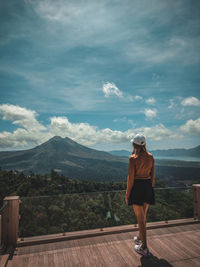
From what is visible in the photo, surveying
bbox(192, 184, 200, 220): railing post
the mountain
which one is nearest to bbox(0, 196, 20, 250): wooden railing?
bbox(192, 184, 200, 220): railing post

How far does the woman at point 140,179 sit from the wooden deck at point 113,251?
26cm

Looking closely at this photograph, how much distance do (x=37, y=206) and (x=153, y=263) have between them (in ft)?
7.44

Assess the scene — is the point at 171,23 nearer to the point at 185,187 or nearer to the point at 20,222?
the point at 185,187

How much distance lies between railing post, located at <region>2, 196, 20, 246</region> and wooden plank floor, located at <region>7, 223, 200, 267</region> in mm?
216

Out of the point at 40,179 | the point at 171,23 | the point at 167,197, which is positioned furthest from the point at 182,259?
the point at 40,179

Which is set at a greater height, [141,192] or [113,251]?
[141,192]

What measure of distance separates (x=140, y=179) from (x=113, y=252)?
3.96 feet

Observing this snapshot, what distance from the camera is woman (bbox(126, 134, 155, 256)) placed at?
264 cm

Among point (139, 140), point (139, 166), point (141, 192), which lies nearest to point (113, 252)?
point (141, 192)

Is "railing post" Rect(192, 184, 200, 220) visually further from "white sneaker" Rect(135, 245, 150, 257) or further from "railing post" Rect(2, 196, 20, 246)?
"railing post" Rect(2, 196, 20, 246)

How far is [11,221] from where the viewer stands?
319 cm

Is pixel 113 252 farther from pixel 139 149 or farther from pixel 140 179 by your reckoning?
pixel 139 149

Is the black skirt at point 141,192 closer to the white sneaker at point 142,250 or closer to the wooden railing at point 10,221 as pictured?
the white sneaker at point 142,250

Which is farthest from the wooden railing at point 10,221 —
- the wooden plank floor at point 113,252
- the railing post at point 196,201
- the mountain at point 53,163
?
the mountain at point 53,163
